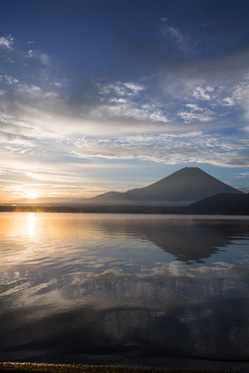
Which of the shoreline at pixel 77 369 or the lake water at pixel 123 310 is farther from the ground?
the shoreline at pixel 77 369

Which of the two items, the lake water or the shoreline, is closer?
the shoreline

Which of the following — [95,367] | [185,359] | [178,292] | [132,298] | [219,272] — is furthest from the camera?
[219,272]

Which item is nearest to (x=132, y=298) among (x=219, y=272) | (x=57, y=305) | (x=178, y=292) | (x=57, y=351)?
(x=178, y=292)

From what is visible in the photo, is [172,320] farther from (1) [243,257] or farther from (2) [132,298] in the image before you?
(1) [243,257]

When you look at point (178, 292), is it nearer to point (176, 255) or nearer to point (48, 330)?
point (48, 330)

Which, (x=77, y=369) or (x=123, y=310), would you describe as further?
(x=123, y=310)

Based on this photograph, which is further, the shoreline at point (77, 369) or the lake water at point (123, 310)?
the lake water at point (123, 310)

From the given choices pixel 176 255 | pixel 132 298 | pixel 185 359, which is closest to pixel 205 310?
pixel 132 298

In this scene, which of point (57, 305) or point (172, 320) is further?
point (57, 305)

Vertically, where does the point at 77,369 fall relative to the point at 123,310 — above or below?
above

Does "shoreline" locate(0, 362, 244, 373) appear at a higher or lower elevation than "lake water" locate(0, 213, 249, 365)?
higher

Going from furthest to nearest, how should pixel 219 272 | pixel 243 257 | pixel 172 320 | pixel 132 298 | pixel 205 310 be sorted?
pixel 243 257, pixel 219 272, pixel 132 298, pixel 205 310, pixel 172 320

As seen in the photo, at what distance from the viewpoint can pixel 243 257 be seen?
14914mm

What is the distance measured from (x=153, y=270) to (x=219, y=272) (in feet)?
8.89
